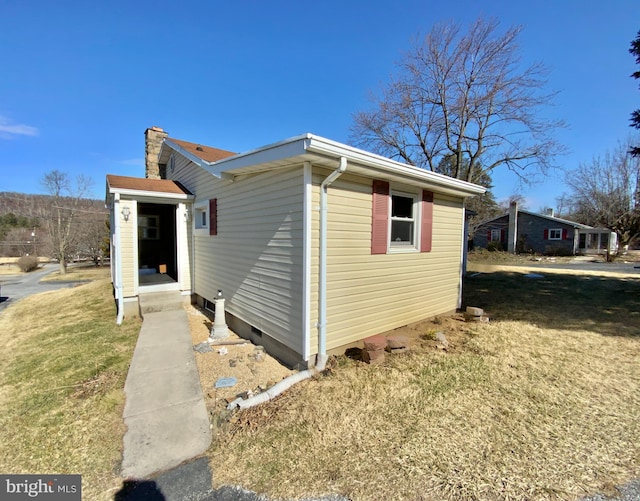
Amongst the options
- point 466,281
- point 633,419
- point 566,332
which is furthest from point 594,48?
point 633,419

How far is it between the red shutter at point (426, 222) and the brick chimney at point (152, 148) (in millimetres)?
9005

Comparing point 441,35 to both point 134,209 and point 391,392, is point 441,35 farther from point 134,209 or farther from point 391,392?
point 391,392

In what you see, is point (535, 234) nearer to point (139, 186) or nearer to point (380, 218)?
point (380, 218)

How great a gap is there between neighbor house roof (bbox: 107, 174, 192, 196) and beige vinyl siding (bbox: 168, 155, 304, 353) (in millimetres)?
1019

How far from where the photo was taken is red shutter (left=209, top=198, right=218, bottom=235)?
6574mm

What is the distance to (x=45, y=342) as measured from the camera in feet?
18.2

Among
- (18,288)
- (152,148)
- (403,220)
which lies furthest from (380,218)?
(18,288)

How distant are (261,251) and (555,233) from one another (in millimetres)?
30213

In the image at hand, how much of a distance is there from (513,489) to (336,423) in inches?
58.9

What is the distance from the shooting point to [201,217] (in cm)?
759

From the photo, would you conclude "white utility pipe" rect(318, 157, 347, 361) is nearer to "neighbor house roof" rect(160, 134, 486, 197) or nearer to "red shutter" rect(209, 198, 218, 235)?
"neighbor house roof" rect(160, 134, 486, 197)

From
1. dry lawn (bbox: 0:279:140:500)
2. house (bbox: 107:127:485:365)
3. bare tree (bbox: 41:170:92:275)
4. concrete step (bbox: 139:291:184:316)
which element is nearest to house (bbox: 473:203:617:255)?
house (bbox: 107:127:485:365)

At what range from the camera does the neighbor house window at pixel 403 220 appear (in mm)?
5242

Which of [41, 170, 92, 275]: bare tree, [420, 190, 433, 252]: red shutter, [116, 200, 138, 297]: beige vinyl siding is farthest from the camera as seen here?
[41, 170, 92, 275]: bare tree
